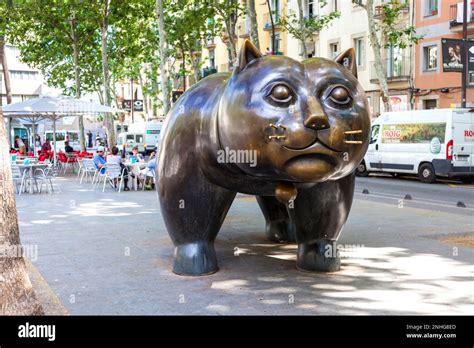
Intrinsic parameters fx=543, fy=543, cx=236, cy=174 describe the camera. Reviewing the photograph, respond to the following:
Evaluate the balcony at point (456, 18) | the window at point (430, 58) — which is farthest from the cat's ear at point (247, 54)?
the window at point (430, 58)

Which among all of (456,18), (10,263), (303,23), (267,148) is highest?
(456,18)

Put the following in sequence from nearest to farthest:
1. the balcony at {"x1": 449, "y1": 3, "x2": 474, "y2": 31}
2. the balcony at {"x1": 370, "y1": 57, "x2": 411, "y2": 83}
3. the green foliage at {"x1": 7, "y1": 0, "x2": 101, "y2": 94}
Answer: the balcony at {"x1": 449, "y1": 3, "x2": 474, "y2": 31} < the green foliage at {"x1": 7, "y1": 0, "x2": 101, "y2": 94} < the balcony at {"x1": 370, "y1": 57, "x2": 411, "y2": 83}

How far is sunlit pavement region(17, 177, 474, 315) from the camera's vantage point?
5070 millimetres

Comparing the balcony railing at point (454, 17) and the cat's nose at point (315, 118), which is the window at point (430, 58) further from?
the cat's nose at point (315, 118)

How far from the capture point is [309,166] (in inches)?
180

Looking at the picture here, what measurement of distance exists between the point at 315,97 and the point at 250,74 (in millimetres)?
630

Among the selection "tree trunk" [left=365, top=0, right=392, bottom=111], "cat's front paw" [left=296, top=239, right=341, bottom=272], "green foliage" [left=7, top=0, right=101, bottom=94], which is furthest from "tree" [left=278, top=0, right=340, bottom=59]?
"cat's front paw" [left=296, top=239, right=341, bottom=272]

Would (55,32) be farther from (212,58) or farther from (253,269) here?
(253,269)

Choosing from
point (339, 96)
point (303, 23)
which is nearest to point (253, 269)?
point (339, 96)

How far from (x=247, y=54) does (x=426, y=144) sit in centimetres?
1514

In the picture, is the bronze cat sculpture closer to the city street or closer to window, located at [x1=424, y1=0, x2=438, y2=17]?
the city street

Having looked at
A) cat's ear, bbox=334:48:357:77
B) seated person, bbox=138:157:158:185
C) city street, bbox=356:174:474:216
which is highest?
cat's ear, bbox=334:48:357:77

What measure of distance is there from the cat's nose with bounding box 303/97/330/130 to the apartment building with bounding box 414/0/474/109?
74.6 ft
